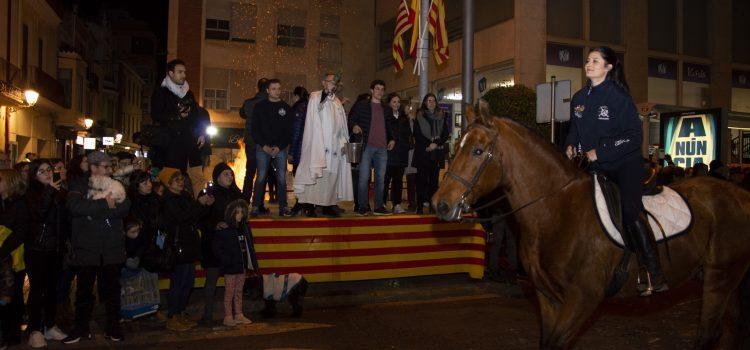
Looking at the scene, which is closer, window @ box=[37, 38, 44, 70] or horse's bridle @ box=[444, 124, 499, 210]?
horse's bridle @ box=[444, 124, 499, 210]

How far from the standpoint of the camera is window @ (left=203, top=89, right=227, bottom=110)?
33.5 metres

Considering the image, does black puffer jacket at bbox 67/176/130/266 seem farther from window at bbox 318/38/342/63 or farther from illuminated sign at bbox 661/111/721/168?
window at bbox 318/38/342/63

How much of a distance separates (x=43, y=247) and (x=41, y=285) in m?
0.43

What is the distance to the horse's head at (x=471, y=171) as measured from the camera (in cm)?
470

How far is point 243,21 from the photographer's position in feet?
110

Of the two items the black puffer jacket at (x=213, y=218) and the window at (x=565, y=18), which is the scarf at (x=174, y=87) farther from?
the window at (x=565, y=18)

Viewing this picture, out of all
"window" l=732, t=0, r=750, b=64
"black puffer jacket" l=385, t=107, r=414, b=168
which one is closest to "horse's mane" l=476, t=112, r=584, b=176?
"black puffer jacket" l=385, t=107, r=414, b=168

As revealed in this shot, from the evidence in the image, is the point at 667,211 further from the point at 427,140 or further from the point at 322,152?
the point at 427,140

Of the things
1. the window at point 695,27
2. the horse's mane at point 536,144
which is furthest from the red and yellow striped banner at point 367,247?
the window at point 695,27

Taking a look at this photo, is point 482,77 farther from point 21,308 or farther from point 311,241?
point 21,308

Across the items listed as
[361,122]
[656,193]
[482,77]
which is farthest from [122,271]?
[482,77]

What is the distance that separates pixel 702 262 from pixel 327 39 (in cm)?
3083

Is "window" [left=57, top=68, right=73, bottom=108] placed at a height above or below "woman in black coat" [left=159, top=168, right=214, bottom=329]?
above

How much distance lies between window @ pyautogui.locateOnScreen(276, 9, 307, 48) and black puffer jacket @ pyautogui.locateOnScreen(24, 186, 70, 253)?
1109 inches
